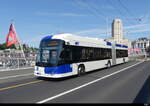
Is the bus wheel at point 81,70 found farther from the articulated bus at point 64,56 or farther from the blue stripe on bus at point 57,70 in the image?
the blue stripe on bus at point 57,70

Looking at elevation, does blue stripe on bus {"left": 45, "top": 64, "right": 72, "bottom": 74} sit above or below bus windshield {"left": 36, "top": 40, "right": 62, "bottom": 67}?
below

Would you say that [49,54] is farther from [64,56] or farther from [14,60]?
[14,60]

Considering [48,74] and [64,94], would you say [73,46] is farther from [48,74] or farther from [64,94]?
[64,94]

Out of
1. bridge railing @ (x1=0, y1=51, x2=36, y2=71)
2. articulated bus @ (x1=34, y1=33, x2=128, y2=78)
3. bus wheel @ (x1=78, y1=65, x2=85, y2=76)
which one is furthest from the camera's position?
bridge railing @ (x1=0, y1=51, x2=36, y2=71)

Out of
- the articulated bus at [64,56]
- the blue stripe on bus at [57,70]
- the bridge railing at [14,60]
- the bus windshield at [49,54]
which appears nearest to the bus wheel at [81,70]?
the articulated bus at [64,56]

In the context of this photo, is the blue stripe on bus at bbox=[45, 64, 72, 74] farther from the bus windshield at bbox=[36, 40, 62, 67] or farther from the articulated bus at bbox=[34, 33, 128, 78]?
the bus windshield at bbox=[36, 40, 62, 67]

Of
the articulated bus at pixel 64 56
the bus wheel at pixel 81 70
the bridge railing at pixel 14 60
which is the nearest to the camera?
the articulated bus at pixel 64 56

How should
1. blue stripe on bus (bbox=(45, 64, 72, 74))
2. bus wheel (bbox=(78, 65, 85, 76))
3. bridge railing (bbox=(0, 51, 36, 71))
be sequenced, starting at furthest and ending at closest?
1. bridge railing (bbox=(0, 51, 36, 71))
2. bus wheel (bbox=(78, 65, 85, 76))
3. blue stripe on bus (bbox=(45, 64, 72, 74))

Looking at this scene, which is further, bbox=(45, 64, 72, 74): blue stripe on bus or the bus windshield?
the bus windshield

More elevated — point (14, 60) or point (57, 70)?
point (14, 60)

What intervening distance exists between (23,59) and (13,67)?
2516mm

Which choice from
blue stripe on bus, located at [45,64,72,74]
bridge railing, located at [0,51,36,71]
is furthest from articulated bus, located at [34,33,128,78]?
bridge railing, located at [0,51,36,71]

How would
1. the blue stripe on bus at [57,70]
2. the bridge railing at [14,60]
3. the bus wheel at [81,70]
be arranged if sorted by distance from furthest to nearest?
the bridge railing at [14,60] → the bus wheel at [81,70] → the blue stripe on bus at [57,70]

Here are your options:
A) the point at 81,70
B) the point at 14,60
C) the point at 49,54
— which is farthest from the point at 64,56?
the point at 14,60
